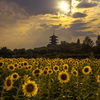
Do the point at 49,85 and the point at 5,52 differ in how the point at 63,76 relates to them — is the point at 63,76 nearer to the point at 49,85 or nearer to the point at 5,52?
the point at 49,85

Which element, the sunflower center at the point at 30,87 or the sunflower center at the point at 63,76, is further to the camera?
the sunflower center at the point at 63,76

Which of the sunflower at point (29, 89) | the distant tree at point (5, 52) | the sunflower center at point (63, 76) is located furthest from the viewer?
the distant tree at point (5, 52)

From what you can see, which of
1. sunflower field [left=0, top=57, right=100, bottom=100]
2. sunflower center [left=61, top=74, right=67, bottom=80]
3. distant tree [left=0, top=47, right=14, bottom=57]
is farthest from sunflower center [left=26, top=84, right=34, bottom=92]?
distant tree [left=0, top=47, right=14, bottom=57]

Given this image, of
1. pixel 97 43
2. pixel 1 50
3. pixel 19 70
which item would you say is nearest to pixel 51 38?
pixel 97 43

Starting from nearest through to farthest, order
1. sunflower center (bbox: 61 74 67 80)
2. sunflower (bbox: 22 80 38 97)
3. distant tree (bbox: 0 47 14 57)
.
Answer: sunflower (bbox: 22 80 38 97)
sunflower center (bbox: 61 74 67 80)
distant tree (bbox: 0 47 14 57)

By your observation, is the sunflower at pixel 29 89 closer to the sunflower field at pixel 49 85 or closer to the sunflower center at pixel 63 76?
the sunflower field at pixel 49 85

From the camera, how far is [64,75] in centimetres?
468

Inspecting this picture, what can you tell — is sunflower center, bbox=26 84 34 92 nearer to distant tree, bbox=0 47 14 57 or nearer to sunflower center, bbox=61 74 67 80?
sunflower center, bbox=61 74 67 80

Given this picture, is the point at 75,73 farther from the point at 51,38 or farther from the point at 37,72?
the point at 51,38

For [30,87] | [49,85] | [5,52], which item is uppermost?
[5,52]

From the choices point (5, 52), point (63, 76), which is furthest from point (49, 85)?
point (5, 52)

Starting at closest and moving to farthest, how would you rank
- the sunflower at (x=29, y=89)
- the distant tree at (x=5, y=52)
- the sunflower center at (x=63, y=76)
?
1. the sunflower at (x=29, y=89)
2. the sunflower center at (x=63, y=76)
3. the distant tree at (x=5, y=52)

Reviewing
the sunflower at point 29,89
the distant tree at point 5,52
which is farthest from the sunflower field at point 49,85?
the distant tree at point 5,52

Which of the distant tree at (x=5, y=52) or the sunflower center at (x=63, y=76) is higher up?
the distant tree at (x=5, y=52)
